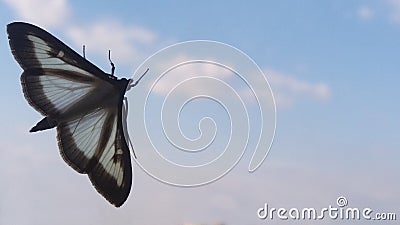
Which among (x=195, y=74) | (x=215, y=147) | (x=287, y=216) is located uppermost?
(x=195, y=74)

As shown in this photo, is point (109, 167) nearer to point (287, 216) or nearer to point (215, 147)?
point (215, 147)

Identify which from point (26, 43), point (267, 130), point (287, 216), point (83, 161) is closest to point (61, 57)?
point (26, 43)

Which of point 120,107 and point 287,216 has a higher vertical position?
point 120,107

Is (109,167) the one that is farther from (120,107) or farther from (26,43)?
(26,43)

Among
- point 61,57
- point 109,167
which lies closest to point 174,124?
point 109,167
